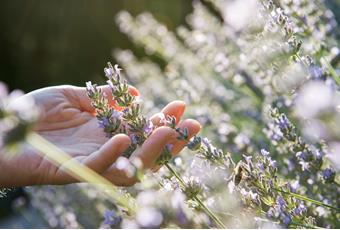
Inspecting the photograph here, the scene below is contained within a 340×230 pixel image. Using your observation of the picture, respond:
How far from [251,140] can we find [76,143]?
68 centimetres

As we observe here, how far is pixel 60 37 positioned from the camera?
6672 millimetres

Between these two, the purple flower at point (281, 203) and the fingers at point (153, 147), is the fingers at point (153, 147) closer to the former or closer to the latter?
the fingers at point (153, 147)

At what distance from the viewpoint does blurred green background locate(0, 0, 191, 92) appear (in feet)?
21.2

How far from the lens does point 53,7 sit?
675cm

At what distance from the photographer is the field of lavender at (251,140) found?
4.09 feet

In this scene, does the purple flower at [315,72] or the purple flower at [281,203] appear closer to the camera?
the purple flower at [281,203]

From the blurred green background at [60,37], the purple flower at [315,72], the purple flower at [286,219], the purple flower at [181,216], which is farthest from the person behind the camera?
the blurred green background at [60,37]

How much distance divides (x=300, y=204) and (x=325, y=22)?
1.01 metres

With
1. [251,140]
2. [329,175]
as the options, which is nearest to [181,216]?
[329,175]

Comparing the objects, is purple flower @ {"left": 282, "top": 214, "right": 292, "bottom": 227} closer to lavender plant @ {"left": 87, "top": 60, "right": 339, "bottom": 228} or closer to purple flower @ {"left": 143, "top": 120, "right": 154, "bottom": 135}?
lavender plant @ {"left": 87, "top": 60, "right": 339, "bottom": 228}

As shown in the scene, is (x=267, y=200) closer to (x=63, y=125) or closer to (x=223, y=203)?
(x=223, y=203)

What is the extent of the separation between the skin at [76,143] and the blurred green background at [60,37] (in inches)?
179

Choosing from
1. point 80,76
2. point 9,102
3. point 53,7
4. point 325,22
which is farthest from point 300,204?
point 53,7

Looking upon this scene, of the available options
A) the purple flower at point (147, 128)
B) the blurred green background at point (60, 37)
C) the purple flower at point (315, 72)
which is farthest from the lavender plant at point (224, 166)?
the blurred green background at point (60, 37)
